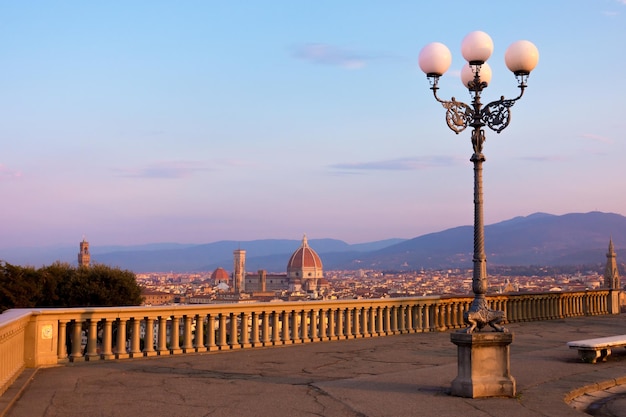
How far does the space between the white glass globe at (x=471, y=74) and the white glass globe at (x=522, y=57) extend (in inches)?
22.3

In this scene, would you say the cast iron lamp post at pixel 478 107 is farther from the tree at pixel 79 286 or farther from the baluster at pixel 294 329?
the tree at pixel 79 286

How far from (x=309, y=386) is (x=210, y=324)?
4478mm

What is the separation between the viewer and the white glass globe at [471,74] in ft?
38.9

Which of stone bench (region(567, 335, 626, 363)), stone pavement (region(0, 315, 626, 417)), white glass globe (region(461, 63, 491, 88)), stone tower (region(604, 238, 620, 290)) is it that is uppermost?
white glass globe (region(461, 63, 491, 88))

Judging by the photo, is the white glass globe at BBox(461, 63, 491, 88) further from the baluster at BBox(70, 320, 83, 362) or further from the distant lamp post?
the baluster at BBox(70, 320, 83, 362)

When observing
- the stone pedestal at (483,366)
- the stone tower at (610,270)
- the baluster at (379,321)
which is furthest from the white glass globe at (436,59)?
the stone tower at (610,270)

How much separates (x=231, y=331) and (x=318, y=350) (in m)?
1.79

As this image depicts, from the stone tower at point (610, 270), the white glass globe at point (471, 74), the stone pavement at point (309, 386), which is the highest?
the white glass globe at point (471, 74)

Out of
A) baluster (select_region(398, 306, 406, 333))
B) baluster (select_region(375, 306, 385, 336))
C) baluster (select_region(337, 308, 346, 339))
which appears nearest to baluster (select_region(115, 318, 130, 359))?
baluster (select_region(337, 308, 346, 339))

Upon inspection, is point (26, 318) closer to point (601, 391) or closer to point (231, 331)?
point (231, 331)

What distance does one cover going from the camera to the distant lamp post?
9.95 meters

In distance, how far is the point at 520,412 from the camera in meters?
9.00

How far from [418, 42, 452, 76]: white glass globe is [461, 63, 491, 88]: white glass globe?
1.81 ft

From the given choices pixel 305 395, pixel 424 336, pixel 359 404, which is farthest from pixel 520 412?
pixel 424 336
